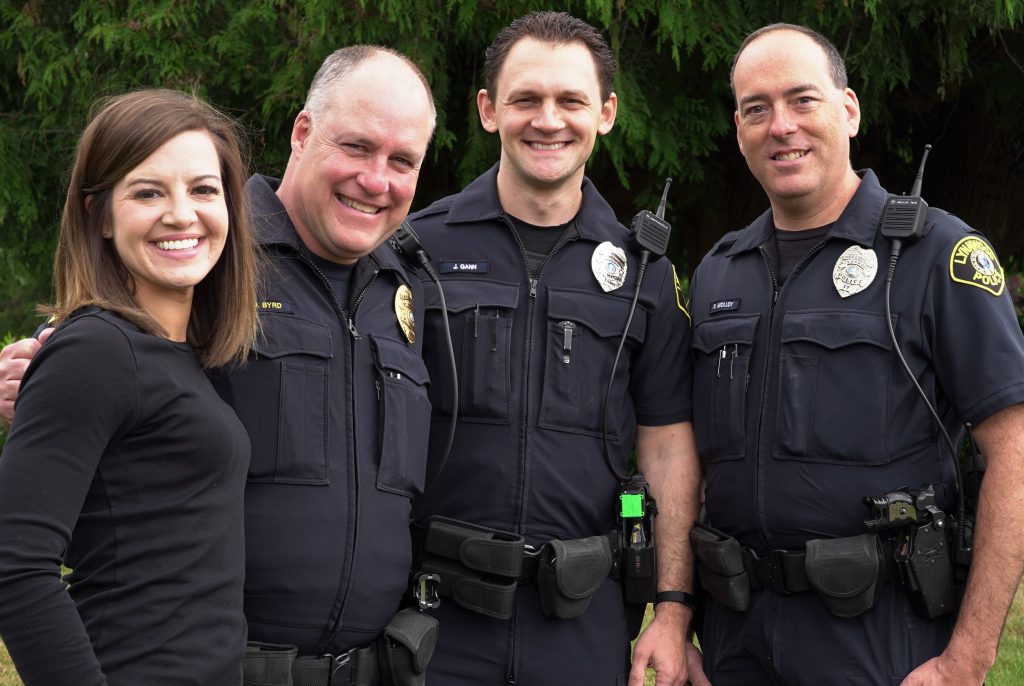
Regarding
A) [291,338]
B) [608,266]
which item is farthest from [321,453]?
[608,266]

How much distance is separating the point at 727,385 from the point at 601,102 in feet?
3.17

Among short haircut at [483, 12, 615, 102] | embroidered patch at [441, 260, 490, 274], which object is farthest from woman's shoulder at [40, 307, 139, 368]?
short haircut at [483, 12, 615, 102]

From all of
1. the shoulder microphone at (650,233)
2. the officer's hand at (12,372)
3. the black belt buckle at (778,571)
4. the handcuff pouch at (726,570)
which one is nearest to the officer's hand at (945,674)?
the black belt buckle at (778,571)

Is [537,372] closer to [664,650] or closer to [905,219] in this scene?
[664,650]

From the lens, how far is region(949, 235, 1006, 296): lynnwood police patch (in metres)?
3.05

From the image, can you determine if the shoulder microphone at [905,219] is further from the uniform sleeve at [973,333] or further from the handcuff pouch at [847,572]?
the handcuff pouch at [847,572]

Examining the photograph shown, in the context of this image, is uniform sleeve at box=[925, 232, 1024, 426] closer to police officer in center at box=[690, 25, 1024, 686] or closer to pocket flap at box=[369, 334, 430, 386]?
police officer in center at box=[690, 25, 1024, 686]

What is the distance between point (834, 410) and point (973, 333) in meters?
0.43

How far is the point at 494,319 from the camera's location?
10.7 ft

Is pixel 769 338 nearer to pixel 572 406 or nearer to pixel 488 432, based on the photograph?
pixel 572 406

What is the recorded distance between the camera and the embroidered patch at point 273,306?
108 inches

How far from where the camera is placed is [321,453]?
2.71 metres

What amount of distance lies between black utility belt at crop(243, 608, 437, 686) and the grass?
114 inches

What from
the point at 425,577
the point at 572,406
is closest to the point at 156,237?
the point at 425,577
